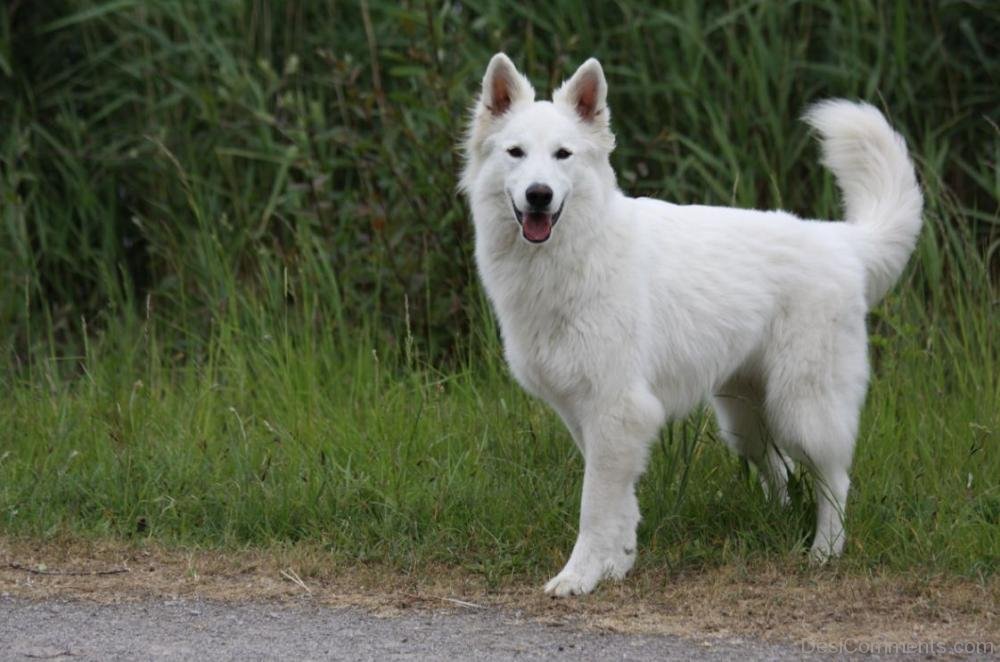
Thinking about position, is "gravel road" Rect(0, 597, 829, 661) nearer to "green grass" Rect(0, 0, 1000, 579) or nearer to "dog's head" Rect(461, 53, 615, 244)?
"green grass" Rect(0, 0, 1000, 579)

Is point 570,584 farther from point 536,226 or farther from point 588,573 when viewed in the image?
point 536,226

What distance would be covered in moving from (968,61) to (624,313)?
3617 millimetres

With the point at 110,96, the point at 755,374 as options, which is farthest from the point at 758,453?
the point at 110,96

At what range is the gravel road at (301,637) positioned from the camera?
3.49 m

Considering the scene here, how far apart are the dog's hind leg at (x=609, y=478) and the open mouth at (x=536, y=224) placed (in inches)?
22.0

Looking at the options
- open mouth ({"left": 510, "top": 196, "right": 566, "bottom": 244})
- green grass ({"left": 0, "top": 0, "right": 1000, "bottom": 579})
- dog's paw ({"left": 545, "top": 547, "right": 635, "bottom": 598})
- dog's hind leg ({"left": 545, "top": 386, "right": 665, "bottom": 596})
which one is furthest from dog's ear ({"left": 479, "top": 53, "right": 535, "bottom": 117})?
dog's paw ({"left": 545, "top": 547, "right": 635, "bottom": 598})

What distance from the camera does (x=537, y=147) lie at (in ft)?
13.8

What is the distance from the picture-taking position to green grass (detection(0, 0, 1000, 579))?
4.60 m

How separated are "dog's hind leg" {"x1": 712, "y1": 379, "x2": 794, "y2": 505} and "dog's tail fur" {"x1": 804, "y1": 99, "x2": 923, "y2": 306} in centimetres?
56

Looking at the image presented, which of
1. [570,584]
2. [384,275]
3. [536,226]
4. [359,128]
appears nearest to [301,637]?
[570,584]

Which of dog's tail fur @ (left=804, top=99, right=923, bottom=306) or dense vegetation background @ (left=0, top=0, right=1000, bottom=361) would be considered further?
dense vegetation background @ (left=0, top=0, right=1000, bottom=361)

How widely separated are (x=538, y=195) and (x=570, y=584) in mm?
1192

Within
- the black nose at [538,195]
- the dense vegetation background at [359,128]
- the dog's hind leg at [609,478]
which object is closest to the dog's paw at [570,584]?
the dog's hind leg at [609,478]

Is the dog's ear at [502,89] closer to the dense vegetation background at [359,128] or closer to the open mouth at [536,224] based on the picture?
the open mouth at [536,224]
